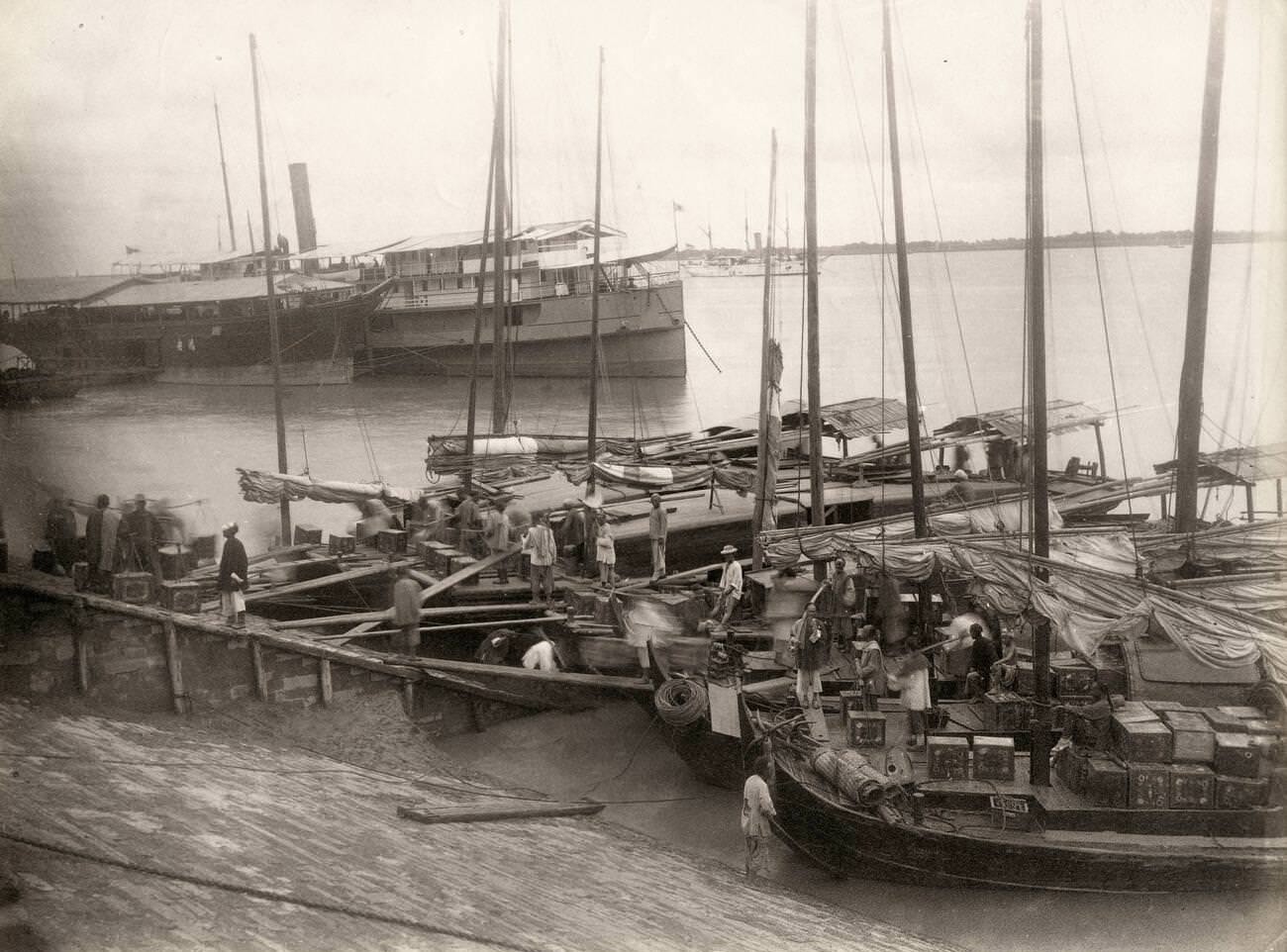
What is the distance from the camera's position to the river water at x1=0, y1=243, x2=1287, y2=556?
16.9 metres

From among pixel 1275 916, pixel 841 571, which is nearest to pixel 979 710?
pixel 841 571

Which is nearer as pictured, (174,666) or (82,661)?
(82,661)

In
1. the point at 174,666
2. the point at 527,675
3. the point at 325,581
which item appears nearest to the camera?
the point at 174,666

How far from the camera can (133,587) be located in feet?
38.8

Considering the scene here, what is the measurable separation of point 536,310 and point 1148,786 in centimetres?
4352

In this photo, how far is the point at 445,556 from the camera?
16734 millimetres

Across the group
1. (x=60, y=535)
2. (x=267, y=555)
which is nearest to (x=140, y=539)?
(x=60, y=535)

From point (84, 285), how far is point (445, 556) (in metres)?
12.9

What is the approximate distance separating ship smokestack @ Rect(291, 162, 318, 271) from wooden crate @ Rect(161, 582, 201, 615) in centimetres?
3920

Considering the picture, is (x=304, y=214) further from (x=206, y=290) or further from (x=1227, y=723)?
(x=1227, y=723)

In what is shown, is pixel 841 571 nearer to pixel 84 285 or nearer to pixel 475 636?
pixel 475 636

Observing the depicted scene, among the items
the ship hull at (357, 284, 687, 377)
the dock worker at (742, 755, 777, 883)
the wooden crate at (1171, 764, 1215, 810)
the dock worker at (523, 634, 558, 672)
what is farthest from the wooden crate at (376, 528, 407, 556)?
the ship hull at (357, 284, 687, 377)

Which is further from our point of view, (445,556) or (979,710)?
(445,556)

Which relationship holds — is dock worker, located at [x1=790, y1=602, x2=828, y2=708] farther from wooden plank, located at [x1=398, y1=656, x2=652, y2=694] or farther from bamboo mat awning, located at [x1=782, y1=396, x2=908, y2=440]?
bamboo mat awning, located at [x1=782, y1=396, x2=908, y2=440]
